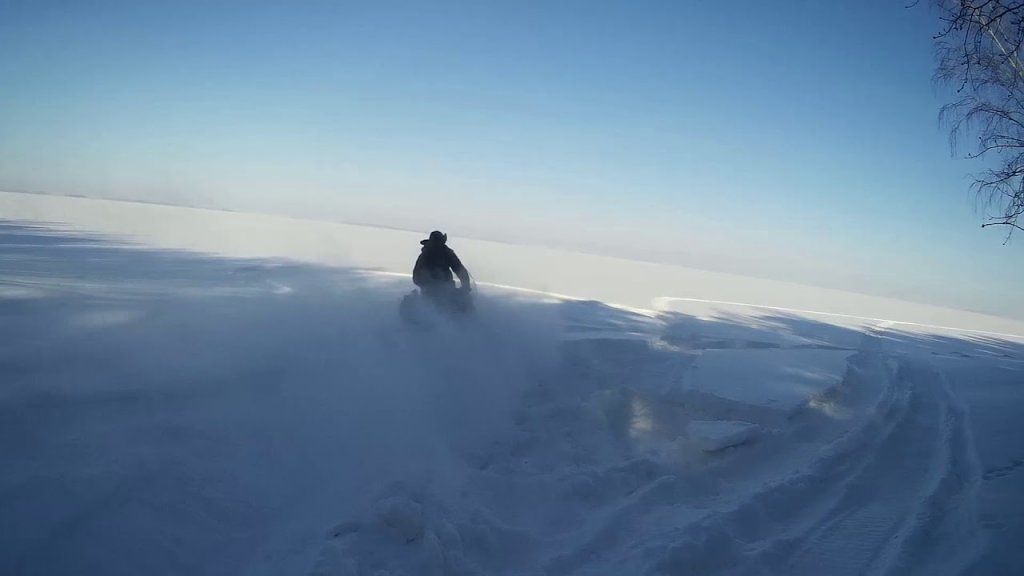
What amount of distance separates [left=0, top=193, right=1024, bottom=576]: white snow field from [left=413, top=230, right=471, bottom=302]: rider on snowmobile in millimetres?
626

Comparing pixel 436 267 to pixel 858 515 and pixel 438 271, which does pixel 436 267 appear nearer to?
pixel 438 271

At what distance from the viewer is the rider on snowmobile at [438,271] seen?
319 inches

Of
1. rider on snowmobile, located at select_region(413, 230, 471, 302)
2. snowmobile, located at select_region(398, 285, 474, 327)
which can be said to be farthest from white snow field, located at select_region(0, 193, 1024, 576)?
rider on snowmobile, located at select_region(413, 230, 471, 302)

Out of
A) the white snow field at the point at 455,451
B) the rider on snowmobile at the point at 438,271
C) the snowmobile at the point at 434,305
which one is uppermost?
the rider on snowmobile at the point at 438,271

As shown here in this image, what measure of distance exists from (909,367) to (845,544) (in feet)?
21.8

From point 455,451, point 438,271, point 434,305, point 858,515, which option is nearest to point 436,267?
point 438,271

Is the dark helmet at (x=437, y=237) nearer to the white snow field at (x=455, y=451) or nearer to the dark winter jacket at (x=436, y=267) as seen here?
the dark winter jacket at (x=436, y=267)

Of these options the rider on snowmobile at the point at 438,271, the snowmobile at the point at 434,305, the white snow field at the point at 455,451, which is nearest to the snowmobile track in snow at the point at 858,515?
the white snow field at the point at 455,451

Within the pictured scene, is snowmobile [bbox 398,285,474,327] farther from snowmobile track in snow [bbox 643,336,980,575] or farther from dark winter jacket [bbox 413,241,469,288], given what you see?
snowmobile track in snow [bbox 643,336,980,575]

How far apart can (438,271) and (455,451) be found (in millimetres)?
4126

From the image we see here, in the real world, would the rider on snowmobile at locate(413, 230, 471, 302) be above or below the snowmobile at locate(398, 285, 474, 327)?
above

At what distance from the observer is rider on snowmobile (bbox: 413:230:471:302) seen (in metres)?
8.11

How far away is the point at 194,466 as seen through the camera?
344 cm

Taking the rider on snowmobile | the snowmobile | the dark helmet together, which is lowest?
the snowmobile
